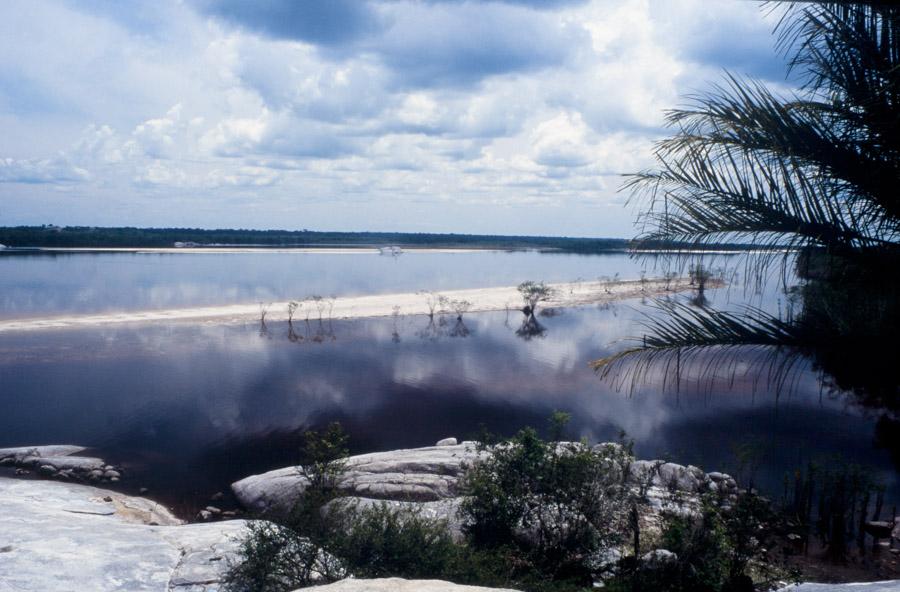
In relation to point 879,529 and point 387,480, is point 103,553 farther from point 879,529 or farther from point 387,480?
point 879,529

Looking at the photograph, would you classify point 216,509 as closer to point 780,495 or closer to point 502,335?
point 780,495

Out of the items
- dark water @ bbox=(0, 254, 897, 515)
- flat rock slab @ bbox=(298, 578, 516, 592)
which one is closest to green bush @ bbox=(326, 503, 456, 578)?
flat rock slab @ bbox=(298, 578, 516, 592)

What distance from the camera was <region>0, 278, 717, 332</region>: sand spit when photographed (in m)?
38.8

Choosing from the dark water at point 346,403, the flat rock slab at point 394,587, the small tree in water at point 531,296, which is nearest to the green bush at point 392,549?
the flat rock slab at point 394,587

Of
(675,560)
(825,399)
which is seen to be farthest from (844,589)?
(825,399)

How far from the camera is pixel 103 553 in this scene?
8570mm

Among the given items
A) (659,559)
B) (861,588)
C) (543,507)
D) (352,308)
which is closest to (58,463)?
(543,507)

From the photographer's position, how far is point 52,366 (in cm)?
2773

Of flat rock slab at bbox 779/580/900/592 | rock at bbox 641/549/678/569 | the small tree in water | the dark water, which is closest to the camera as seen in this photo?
flat rock slab at bbox 779/580/900/592

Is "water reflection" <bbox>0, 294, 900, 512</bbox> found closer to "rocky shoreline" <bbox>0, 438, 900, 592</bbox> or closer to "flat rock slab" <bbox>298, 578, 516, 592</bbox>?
"rocky shoreline" <bbox>0, 438, 900, 592</bbox>

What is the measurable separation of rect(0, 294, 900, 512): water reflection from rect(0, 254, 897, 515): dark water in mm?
83

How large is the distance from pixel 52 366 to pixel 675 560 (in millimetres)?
27312

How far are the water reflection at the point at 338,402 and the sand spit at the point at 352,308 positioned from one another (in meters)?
4.13

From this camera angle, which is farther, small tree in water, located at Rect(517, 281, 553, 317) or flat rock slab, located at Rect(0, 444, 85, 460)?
small tree in water, located at Rect(517, 281, 553, 317)
